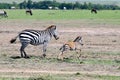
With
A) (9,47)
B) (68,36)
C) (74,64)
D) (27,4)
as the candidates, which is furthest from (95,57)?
(27,4)

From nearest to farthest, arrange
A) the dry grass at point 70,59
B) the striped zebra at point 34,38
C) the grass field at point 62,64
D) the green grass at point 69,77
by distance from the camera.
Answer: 1. the green grass at point 69,77
2. the grass field at point 62,64
3. the dry grass at point 70,59
4. the striped zebra at point 34,38

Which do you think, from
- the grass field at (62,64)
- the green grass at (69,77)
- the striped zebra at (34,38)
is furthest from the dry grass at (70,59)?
the green grass at (69,77)

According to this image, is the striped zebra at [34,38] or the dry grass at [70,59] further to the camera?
the striped zebra at [34,38]

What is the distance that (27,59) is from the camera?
1834 centimetres

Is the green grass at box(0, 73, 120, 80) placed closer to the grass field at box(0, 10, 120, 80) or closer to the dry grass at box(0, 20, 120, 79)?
the grass field at box(0, 10, 120, 80)

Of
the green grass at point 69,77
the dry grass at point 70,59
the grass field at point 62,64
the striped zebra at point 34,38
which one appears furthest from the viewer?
the striped zebra at point 34,38

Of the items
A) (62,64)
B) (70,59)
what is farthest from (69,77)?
(70,59)

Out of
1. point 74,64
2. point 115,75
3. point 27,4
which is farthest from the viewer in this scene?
point 27,4

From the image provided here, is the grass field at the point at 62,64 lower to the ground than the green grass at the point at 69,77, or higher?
lower

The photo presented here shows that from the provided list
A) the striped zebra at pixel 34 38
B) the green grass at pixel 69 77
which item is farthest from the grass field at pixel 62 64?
the striped zebra at pixel 34 38

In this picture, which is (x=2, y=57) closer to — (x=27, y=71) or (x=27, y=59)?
(x=27, y=59)

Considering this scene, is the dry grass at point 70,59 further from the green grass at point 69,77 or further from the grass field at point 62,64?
the green grass at point 69,77

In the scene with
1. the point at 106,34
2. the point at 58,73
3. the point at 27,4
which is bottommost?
the point at 27,4

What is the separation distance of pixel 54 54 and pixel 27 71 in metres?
4.73
